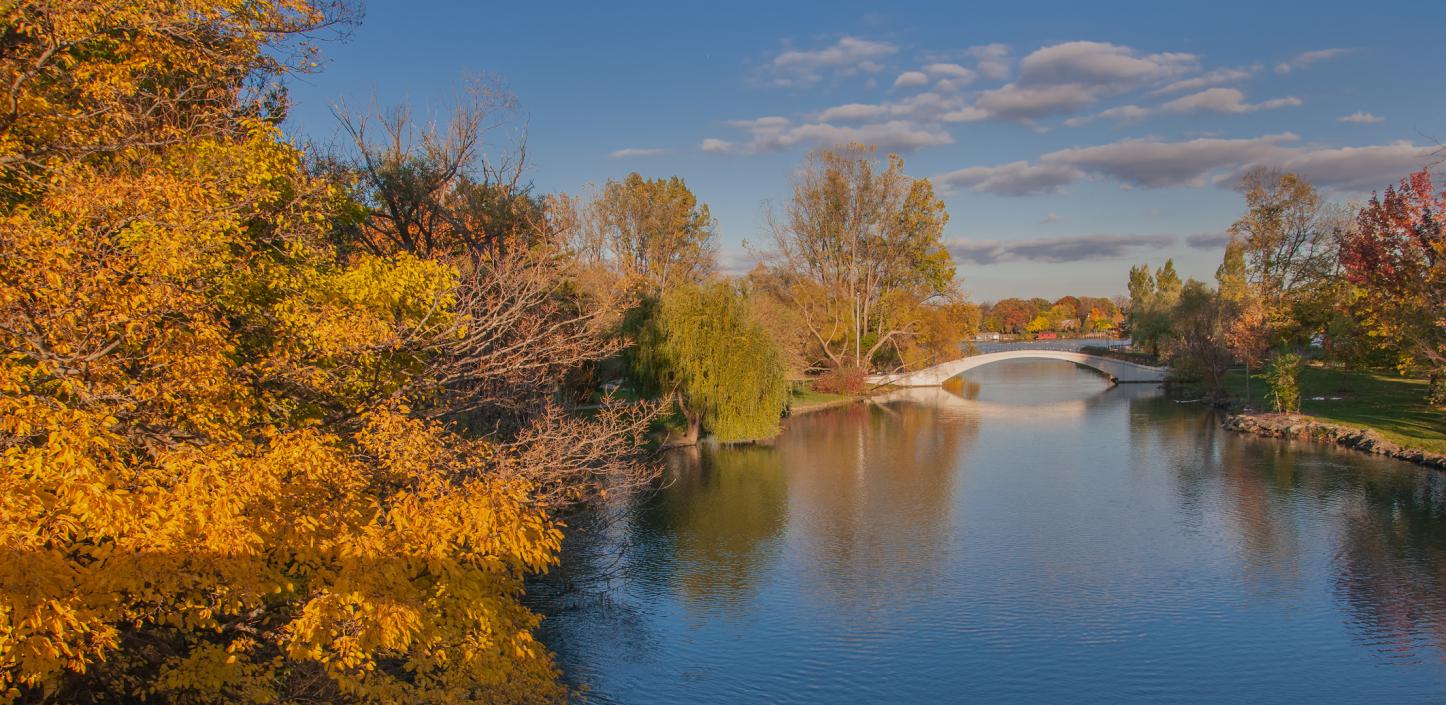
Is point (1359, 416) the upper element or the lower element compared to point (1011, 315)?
lower

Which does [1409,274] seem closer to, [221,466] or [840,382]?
[840,382]

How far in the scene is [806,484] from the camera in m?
28.5

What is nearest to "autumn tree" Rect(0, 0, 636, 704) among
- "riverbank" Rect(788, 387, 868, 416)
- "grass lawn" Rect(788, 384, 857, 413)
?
"riverbank" Rect(788, 387, 868, 416)

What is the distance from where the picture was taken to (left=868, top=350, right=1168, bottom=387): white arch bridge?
208ft

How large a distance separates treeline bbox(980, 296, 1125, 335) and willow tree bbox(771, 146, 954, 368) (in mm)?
88419

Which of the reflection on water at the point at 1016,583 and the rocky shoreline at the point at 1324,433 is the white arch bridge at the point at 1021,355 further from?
the reflection on water at the point at 1016,583

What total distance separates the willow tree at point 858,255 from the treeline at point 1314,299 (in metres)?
16.8

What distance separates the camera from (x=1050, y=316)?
158500 mm

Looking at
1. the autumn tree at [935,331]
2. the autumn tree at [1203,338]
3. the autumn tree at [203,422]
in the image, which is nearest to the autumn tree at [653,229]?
the autumn tree at [935,331]

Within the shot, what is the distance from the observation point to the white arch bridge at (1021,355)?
208ft

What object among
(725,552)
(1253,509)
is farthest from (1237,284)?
(725,552)

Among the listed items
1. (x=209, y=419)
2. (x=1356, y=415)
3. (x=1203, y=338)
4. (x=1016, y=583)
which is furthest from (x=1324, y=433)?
(x=209, y=419)

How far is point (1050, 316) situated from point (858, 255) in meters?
110

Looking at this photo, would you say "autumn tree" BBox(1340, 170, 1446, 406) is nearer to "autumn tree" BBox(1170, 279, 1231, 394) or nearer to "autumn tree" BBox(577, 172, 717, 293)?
"autumn tree" BBox(1170, 279, 1231, 394)
